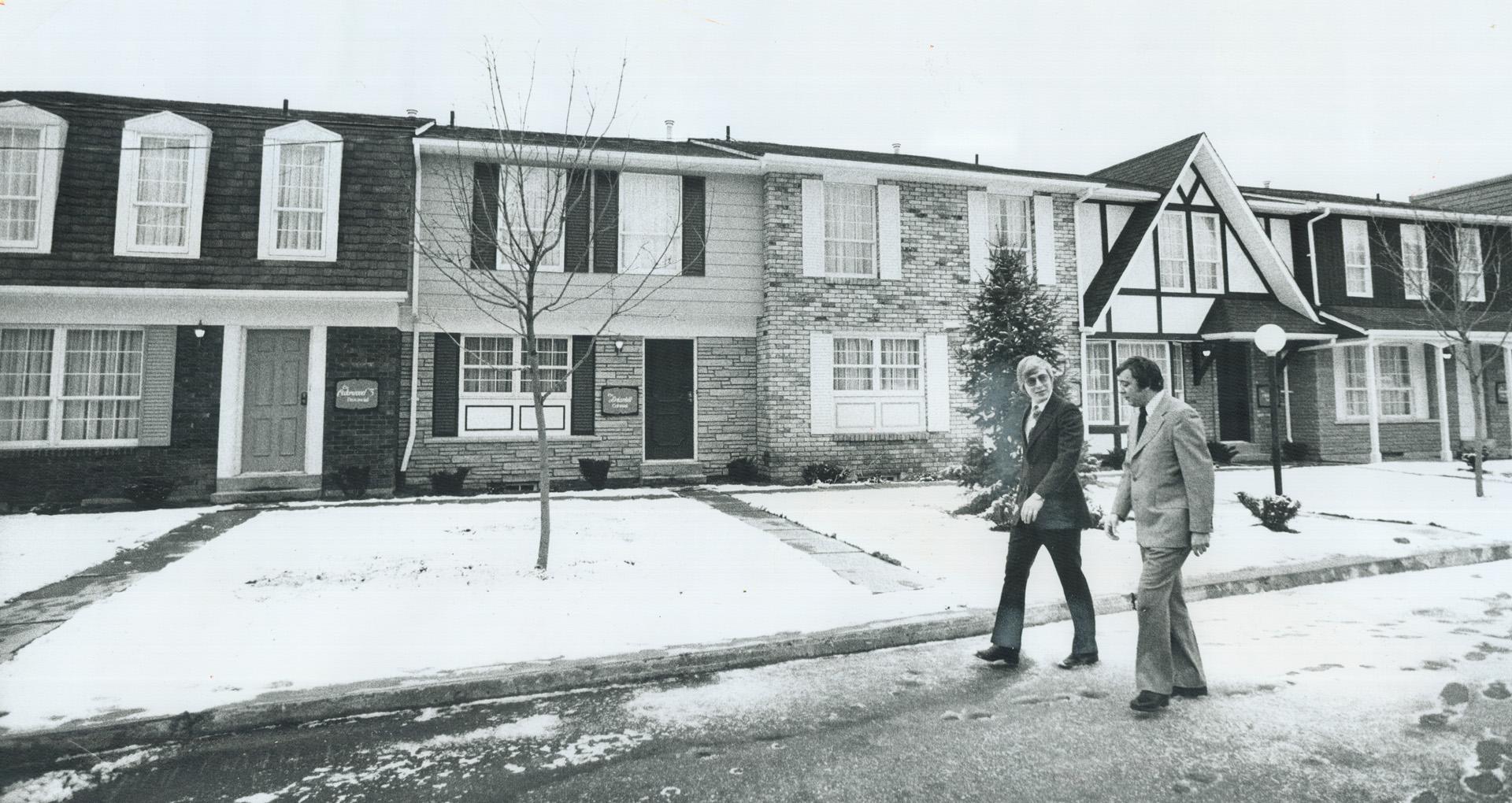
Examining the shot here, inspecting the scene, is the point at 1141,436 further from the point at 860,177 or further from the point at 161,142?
the point at 161,142

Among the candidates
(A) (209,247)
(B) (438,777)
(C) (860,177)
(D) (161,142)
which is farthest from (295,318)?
(B) (438,777)

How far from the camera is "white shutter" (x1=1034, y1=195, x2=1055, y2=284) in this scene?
1639cm

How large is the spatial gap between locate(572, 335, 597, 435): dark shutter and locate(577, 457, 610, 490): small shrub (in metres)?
0.78

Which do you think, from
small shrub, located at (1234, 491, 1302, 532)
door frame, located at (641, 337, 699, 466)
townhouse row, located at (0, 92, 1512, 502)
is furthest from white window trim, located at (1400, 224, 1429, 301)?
door frame, located at (641, 337, 699, 466)

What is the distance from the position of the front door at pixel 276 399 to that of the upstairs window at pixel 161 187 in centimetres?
173

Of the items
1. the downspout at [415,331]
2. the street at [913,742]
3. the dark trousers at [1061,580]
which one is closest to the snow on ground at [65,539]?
the downspout at [415,331]

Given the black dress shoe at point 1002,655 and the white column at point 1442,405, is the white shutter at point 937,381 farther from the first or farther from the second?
the white column at point 1442,405

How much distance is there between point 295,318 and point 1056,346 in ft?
37.8

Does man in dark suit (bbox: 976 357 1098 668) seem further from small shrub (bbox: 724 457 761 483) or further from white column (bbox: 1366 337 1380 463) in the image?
white column (bbox: 1366 337 1380 463)

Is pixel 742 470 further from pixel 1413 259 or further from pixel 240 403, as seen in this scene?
pixel 1413 259

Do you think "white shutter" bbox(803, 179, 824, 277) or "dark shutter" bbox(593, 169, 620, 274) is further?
"white shutter" bbox(803, 179, 824, 277)

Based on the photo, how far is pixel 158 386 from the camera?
Result: 39.7 feet

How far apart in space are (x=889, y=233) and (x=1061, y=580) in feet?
38.6

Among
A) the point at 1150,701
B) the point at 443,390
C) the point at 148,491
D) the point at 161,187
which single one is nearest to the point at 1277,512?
the point at 1150,701
